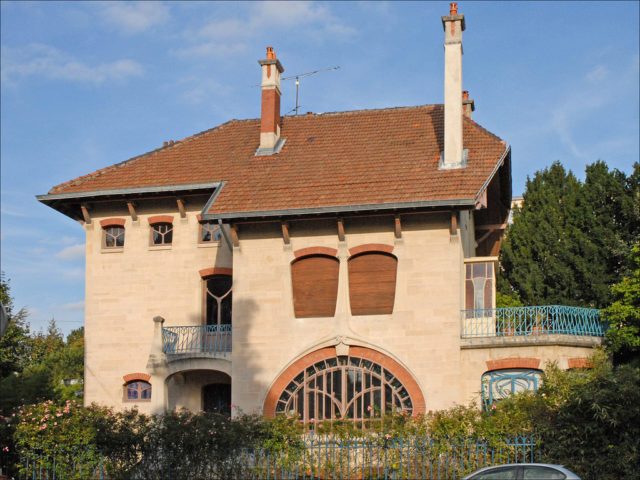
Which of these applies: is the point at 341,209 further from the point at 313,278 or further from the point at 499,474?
the point at 499,474

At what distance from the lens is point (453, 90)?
24.3 meters

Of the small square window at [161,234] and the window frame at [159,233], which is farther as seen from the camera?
the small square window at [161,234]

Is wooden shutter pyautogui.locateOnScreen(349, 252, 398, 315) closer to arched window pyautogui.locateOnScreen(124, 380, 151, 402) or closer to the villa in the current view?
the villa

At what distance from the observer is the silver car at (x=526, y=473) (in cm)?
1488

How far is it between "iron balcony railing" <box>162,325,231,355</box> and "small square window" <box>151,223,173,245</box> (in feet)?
9.10

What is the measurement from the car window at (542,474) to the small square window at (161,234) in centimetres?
1398

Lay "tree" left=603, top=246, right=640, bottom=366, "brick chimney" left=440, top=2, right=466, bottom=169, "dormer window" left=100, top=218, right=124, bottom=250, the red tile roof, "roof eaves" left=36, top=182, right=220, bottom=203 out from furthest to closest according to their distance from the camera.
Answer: "dormer window" left=100, top=218, right=124, bottom=250
"roof eaves" left=36, top=182, right=220, bottom=203
"brick chimney" left=440, top=2, right=466, bottom=169
the red tile roof
"tree" left=603, top=246, right=640, bottom=366

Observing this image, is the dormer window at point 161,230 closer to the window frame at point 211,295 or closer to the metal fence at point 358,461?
the window frame at point 211,295

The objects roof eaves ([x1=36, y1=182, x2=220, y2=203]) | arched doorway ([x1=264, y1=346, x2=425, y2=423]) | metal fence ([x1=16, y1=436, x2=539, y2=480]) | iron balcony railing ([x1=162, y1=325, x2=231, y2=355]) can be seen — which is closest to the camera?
metal fence ([x1=16, y1=436, x2=539, y2=480])

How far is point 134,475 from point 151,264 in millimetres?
9024

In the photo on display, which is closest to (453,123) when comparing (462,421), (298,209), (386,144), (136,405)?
(386,144)

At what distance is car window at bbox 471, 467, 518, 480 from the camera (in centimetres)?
1518

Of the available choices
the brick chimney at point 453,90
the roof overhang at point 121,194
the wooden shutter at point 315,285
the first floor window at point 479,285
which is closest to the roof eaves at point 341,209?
the wooden shutter at point 315,285

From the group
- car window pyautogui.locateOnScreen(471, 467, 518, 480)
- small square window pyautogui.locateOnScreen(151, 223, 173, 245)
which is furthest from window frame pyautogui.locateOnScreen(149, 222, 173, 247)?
car window pyautogui.locateOnScreen(471, 467, 518, 480)
